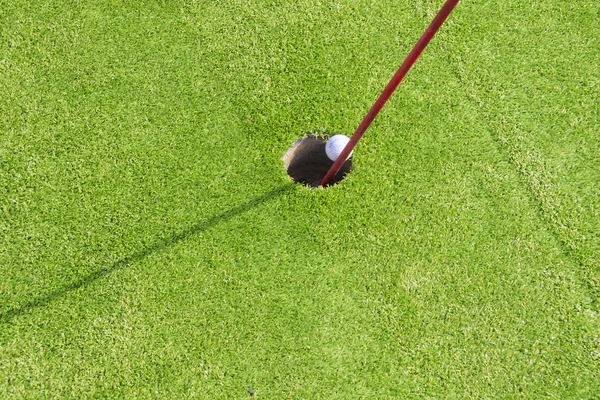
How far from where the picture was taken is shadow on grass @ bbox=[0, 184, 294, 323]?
149 inches

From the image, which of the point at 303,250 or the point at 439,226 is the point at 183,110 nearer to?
the point at 303,250

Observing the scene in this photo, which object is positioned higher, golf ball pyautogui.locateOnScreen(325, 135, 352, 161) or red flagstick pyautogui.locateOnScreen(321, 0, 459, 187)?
red flagstick pyautogui.locateOnScreen(321, 0, 459, 187)

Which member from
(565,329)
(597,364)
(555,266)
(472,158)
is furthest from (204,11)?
(597,364)

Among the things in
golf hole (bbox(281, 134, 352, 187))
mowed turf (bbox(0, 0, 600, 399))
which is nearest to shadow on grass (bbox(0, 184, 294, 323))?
mowed turf (bbox(0, 0, 600, 399))

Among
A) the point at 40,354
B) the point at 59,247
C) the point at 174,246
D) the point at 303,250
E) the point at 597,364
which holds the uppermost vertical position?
the point at 597,364

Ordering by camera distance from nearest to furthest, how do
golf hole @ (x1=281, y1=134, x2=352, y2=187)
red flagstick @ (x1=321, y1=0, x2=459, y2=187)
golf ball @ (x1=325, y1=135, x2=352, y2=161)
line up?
red flagstick @ (x1=321, y1=0, x2=459, y2=187) < golf ball @ (x1=325, y1=135, x2=352, y2=161) < golf hole @ (x1=281, y1=134, x2=352, y2=187)

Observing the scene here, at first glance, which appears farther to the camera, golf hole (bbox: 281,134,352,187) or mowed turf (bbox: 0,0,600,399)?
A: golf hole (bbox: 281,134,352,187)

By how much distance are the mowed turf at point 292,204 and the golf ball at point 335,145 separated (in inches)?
11.1

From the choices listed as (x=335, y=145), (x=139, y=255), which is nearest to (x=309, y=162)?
(x=335, y=145)

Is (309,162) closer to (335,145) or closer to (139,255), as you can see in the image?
(335,145)

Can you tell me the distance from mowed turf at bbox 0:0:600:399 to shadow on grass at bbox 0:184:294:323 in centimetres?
2

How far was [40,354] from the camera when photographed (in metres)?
3.67

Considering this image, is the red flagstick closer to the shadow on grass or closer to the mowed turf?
the mowed turf

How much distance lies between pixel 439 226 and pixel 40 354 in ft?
11.0
